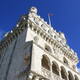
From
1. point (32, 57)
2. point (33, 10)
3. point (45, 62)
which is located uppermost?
point (33, 10)

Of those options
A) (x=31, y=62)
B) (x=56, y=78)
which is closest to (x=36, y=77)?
(x=31, y=62)

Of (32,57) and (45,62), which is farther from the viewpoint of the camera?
(45,62)

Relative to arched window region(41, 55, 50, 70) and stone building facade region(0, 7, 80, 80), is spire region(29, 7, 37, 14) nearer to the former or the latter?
stone building facade region(0, 7, 80, 80)

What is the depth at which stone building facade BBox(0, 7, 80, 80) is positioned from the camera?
1685 cm

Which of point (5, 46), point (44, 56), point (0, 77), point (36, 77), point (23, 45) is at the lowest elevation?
point (36, 77)

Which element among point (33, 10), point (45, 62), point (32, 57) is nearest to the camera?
point (32, 57)

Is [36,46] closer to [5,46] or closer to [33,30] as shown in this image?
[33,30]

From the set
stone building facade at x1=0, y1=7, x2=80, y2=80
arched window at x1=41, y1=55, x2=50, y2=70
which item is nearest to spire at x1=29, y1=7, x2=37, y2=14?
stone building facade at x1=0, y1=7, x2=80, y2=80

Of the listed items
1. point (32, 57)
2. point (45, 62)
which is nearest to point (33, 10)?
point (45, 62)

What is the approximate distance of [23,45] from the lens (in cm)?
2022

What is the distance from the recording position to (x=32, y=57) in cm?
1714

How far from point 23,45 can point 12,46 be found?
10.8ft

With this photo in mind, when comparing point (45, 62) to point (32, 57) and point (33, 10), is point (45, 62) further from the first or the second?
point (33, 10)

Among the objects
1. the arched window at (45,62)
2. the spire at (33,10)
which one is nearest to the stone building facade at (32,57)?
the arched window at (45,62)
